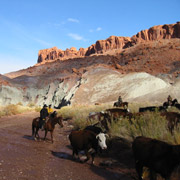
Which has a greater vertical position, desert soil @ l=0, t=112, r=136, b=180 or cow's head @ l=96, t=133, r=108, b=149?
cow's head @ l=96, t=133, r=108, b=149

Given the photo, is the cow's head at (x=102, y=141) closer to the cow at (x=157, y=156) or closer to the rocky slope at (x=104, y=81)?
the cow at (x=157, y=156)

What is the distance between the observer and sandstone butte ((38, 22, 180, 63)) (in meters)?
114

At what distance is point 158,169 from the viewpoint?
4.81 metres

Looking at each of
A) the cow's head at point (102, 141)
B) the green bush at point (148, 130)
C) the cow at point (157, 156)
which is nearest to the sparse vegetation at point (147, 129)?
the green bush at point (148, 130)

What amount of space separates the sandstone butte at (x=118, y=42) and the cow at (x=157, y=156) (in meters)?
114

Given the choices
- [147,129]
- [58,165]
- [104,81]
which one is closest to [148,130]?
[147,129]

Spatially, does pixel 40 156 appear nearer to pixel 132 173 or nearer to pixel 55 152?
pixel 55 152

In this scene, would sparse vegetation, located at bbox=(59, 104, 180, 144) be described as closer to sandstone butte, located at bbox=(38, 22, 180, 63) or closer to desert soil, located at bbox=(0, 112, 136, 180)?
desert soil, located at bbox=(0, 112, 136, 180)

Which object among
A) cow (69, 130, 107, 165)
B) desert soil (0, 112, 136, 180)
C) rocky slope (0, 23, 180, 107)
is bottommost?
desert soil (0, 112, 136, 180)

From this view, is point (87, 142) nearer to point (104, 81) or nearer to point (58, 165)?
point (58, 165)

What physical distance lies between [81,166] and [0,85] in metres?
49.6

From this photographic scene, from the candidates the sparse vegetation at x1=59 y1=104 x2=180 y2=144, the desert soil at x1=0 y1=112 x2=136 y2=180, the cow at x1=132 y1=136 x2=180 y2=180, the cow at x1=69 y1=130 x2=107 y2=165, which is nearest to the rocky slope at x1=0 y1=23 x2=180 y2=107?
the sparse vegetation at x1=59 y1=104 x2=180 y2=144

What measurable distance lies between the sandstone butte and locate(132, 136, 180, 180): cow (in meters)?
114

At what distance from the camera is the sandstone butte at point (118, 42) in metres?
114
